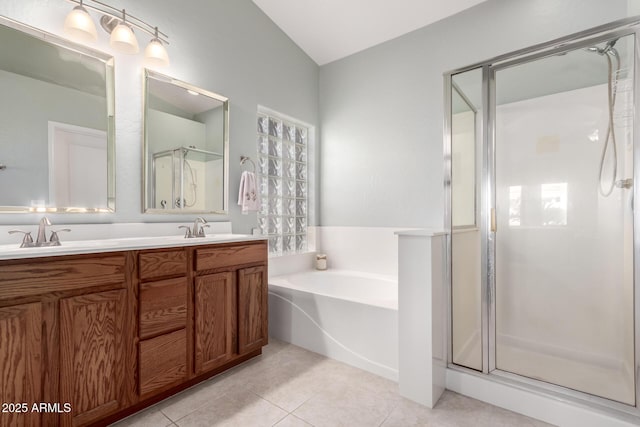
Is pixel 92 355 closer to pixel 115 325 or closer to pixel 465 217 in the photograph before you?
pixel 115 325

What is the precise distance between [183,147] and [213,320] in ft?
4.40

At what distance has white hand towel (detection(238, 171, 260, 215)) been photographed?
2.61 m

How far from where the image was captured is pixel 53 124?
170cm

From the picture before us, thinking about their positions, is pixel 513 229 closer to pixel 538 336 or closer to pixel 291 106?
pixel 538 336

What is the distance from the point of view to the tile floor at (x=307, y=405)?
1.57 metres

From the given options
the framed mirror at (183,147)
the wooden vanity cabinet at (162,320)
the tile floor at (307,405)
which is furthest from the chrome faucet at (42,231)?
the tile floor at (307,405)

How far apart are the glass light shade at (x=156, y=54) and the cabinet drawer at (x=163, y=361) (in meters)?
1.80

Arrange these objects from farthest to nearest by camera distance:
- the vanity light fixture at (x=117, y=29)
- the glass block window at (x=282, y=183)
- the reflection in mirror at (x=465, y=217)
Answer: the glass block window at (x=282, y=183)
the reflection in mirror at (x=465, y=217)
the vanity light fixture at (x=117, y=29)

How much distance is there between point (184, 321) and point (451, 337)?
1.71 m

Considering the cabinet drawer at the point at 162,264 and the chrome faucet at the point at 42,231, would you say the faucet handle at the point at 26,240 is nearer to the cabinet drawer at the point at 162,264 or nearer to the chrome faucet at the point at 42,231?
the chrome faucet at the point at 42,231

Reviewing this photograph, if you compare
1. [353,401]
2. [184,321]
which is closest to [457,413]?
[353,401]

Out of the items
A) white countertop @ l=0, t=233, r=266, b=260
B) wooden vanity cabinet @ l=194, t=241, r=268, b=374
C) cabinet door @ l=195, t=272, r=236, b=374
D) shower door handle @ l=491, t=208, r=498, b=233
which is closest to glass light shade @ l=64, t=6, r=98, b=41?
white countertop @ l=0, t=233, r=266, b=260

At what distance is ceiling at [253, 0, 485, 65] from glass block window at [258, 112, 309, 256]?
36.2 inches

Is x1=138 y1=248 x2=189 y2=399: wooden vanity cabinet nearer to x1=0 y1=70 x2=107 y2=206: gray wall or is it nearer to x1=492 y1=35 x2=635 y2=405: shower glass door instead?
x1=0 y1=70 x2=107 y2=206: gray wall
